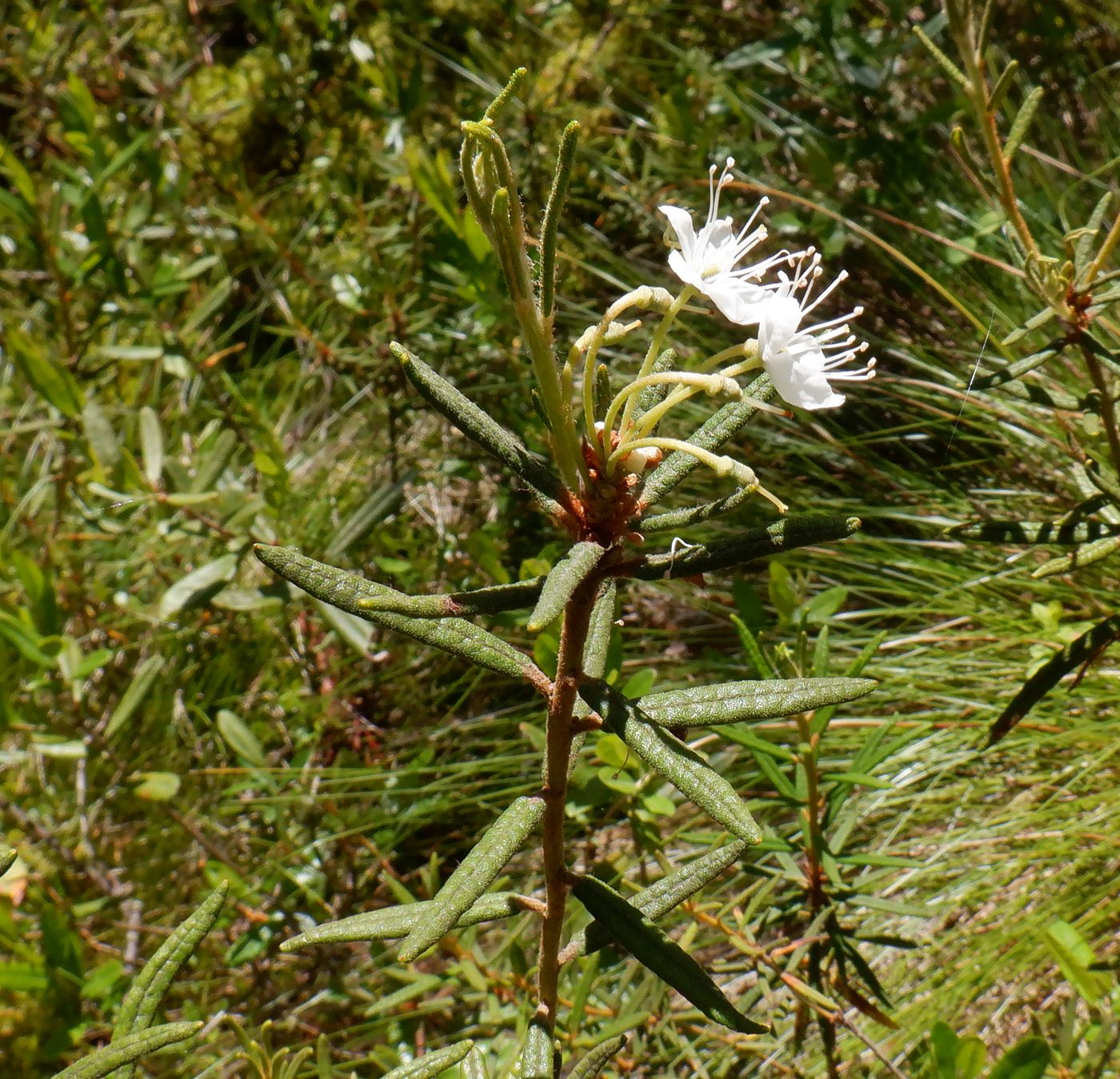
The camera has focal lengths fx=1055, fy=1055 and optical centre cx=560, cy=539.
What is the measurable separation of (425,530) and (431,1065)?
4.14 feet

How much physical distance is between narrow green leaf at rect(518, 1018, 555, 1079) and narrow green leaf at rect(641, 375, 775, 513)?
0.41 m

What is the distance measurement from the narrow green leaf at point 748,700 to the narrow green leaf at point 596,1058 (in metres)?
0.31

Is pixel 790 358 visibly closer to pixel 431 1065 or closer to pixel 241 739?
pixel 431 1065

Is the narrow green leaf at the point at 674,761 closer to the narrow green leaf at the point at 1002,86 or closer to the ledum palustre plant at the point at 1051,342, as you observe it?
the ledum palustre plant at the point at 1051,342

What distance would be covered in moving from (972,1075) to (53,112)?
2.23 m

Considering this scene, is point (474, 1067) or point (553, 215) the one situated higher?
point (553, 215)

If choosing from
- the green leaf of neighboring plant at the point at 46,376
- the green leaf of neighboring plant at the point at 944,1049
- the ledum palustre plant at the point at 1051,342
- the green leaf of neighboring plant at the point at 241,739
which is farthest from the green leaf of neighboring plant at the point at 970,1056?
the green leaf of neighboring plant at the point at 46,376

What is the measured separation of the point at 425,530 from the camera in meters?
1.98

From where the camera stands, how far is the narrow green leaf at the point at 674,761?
0.62m

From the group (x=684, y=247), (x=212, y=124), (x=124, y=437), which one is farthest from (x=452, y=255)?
(x=684, y=247)

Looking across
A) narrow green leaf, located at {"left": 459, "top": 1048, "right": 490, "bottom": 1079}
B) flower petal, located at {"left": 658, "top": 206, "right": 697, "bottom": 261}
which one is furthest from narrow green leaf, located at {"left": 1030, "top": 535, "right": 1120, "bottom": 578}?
narrow green leaf, located at {"left": 459, "top": 1048, "right": 490, "bottom": 1079}

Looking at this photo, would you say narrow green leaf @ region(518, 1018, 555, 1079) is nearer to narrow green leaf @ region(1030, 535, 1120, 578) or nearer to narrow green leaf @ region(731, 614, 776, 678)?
narrow green leaf @ region(731, 614, 776, 678)

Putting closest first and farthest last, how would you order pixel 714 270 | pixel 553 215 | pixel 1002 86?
pixel 553 215 < pixel 714 270 < pixel 1002 86

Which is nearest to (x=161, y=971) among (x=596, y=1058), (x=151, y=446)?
(x=596, y=1058)
